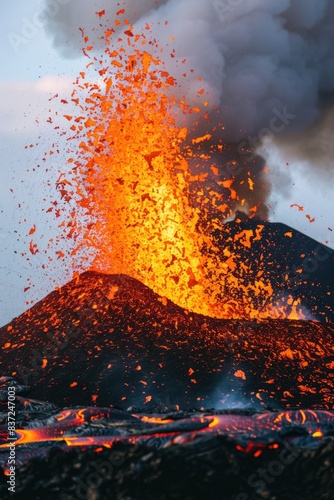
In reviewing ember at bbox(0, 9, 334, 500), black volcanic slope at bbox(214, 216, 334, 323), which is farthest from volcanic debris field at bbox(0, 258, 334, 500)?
black volcanic slope at bbox(214, 216, 334, 323)

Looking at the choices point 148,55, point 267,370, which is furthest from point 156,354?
point 148,55

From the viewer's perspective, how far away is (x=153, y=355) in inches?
436

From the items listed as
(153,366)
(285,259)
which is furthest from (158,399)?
Answer: (285,259)

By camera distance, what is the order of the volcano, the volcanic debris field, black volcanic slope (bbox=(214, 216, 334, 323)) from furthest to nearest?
black volcanic slope (bbox=(214, 216, 334, 323)) → the volcano → the volcanic debris field

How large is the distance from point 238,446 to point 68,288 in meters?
8.76

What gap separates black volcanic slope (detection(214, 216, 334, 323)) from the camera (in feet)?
85.9

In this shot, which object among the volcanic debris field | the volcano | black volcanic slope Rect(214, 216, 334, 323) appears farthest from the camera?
black volcanic slope Rect(214, 216, 334, 323)

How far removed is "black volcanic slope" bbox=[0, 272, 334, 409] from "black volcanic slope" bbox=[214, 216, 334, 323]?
1261cm

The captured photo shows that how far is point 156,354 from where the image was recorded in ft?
36.4

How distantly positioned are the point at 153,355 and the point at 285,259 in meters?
18.2

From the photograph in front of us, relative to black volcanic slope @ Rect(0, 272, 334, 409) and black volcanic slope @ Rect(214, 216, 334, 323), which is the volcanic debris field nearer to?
black volcanic slope @ Rect(0, 272, 334, 409)

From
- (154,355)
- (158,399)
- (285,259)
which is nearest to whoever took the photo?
(158,399)

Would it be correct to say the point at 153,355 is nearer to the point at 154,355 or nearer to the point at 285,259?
the point at 154,355

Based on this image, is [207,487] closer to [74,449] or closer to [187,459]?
[187,459]
